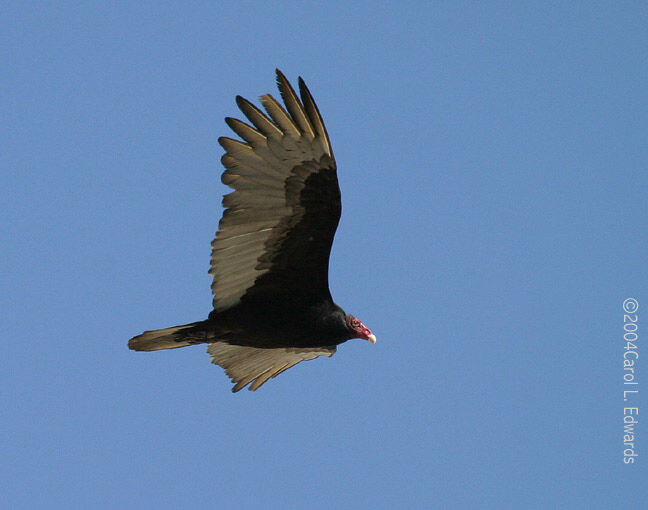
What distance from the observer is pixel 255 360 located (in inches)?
328

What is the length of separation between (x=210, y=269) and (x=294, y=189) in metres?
0.94

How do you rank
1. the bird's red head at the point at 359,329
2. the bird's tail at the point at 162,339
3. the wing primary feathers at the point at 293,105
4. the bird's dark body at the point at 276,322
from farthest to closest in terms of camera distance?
the bird's red head at the point at 359,329
the bird's dark body at the point at 276,322
the bird's tail at the point at 162,339
the wing primary feathers at the point at 293,105

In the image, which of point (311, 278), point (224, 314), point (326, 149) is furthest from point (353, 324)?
point (326, 149)

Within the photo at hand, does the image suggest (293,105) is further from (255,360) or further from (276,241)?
(255,360)

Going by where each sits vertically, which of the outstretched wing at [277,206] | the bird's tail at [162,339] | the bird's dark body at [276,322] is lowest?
the bird's tail at [162,339]

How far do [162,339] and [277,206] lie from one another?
1.44 metres

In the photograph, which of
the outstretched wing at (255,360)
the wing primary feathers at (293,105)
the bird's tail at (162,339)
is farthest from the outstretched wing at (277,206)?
the outstretched wing at (255,360)

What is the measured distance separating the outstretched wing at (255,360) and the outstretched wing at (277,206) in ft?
3.02

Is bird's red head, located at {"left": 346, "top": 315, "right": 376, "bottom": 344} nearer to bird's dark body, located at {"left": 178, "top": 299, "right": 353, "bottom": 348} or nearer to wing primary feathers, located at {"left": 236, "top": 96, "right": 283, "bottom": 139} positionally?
bird's dark body, located at {"left": 178, "top": 299, "right": 353, "bottom": 348}

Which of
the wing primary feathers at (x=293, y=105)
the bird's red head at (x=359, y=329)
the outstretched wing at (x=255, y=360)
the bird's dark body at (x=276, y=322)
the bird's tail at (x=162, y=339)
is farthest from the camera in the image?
the outstretched wing at (x=255, y=360)

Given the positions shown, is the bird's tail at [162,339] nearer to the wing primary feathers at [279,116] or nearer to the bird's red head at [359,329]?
the bird's red head at [359,329]

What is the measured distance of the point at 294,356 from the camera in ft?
27.3

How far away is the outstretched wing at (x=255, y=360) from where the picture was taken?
8.23m

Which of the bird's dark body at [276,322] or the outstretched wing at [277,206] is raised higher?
the outstretched wing at [277,206]
